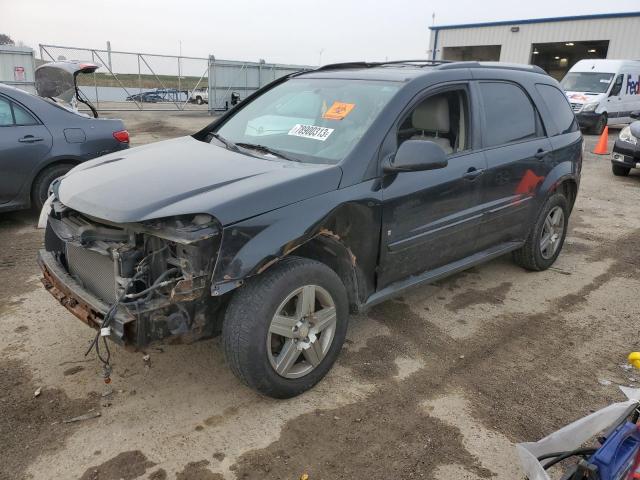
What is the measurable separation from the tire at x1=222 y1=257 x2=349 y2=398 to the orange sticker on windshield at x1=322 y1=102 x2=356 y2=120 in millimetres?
1091

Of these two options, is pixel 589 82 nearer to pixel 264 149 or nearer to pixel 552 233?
pixel 552 233

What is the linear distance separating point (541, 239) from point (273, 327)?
320 centimetres

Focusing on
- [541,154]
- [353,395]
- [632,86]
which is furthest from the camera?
[632,86]

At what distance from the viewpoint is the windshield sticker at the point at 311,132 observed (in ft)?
11.2

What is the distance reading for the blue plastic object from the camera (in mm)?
1885

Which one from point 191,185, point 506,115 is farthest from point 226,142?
point 506,115

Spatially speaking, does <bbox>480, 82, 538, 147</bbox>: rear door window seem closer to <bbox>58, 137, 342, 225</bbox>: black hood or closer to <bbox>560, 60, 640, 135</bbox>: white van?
<bbox>58, 137, 342, 225</bbox>: black hood

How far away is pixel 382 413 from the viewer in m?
2.96

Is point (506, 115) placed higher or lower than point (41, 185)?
higher

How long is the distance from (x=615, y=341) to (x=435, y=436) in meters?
1.90

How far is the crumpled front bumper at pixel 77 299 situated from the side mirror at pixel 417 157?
1.72 m

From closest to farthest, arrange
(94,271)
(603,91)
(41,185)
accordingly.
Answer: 1. (94,271)
2. (41,185)
3. (603,91)

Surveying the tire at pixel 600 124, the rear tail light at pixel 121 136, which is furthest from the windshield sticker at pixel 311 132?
the tire at pixel 600 124

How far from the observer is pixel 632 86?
58.6 feet
